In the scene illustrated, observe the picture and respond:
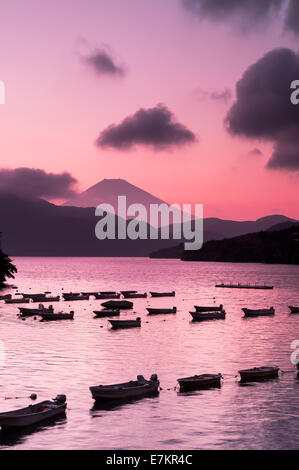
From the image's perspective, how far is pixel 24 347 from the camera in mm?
84688

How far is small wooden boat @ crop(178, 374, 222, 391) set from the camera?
5884cm

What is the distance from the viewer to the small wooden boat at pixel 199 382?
193ft

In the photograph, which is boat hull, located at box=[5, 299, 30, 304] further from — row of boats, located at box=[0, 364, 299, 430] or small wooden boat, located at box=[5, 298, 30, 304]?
row of boats, located at box=[0, 364, 299, 430]

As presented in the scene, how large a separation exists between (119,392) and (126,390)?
841 mm

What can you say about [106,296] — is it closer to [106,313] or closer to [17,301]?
[17,301]

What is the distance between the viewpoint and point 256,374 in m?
63.9

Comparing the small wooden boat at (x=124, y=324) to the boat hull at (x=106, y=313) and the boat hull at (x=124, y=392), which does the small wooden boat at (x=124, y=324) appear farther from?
the boat hull at (x=124, y=392)

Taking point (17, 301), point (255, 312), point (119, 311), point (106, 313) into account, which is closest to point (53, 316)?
point (106, 313)

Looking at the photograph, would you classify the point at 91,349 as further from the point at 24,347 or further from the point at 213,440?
the point at 213,440

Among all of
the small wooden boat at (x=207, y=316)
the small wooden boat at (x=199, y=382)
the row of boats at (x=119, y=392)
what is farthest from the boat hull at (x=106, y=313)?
the small wooden boat at (x=199, y=382)

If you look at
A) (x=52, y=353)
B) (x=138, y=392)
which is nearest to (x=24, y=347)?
(x=52, y=353)
